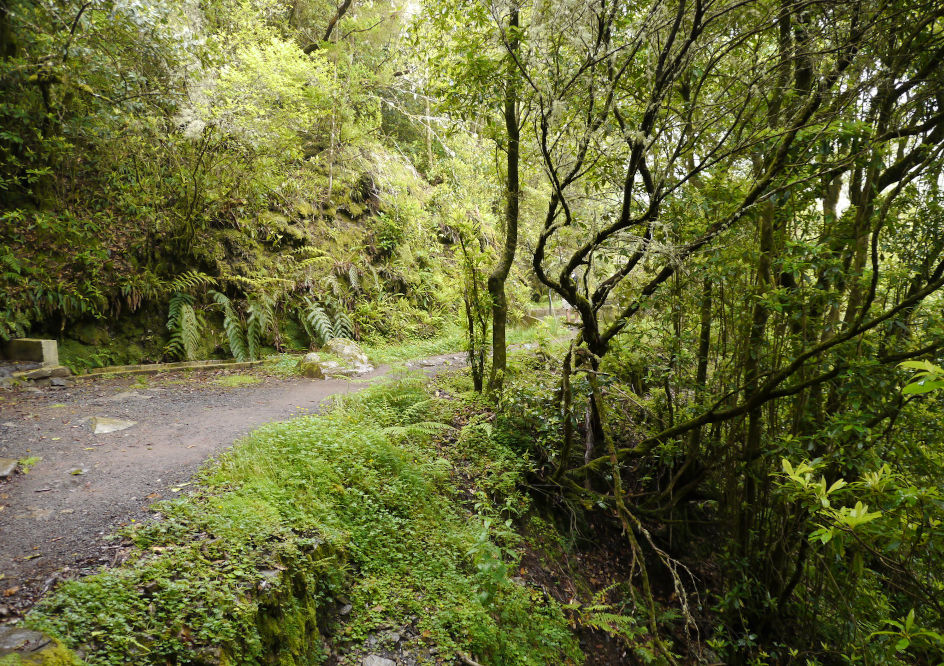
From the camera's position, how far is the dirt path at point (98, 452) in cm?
304

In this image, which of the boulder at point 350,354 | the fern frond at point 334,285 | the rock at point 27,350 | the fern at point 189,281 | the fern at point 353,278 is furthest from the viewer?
the fern at point 353,278

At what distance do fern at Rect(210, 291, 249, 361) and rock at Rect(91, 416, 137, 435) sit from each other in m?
3.88

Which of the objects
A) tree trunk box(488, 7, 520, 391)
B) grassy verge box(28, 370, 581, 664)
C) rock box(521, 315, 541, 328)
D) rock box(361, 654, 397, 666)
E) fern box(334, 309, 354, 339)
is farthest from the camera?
rock box(521, 315, 541, 328)

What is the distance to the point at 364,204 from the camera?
14031mm

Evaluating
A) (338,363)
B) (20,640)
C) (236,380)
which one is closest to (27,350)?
(236,380)

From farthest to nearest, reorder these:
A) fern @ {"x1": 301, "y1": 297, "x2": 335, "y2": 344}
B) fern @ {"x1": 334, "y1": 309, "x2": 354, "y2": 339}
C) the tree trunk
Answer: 1. fern @ {"x1": 334, "y1": 309, "x2": 354, "y2": 339}
2. fern @ {"x1": 301, "y1": 297, "x2": 335, "y2": 344}
3. the tree trunk

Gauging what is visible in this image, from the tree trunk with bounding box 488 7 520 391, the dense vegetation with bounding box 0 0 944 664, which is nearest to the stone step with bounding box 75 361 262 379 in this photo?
the dense vegetation with bounding box 0 0 944 664

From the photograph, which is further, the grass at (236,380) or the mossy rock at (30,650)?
the grass at (236,380)

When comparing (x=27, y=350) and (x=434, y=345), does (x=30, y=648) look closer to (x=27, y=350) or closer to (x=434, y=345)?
(x=27, y=350)

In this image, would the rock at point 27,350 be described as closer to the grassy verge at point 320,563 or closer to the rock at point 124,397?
the rock at point 124,397

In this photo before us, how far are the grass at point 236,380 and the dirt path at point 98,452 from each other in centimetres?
20

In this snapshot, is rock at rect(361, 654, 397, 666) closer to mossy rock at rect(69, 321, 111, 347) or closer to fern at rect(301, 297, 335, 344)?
mossy rock at rect(69, 321, 111, 347)

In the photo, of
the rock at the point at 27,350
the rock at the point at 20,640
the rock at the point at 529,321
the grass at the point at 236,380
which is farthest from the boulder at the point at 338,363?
the rock at the point at 529,321

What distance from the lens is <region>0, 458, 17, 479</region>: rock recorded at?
4.04 m
